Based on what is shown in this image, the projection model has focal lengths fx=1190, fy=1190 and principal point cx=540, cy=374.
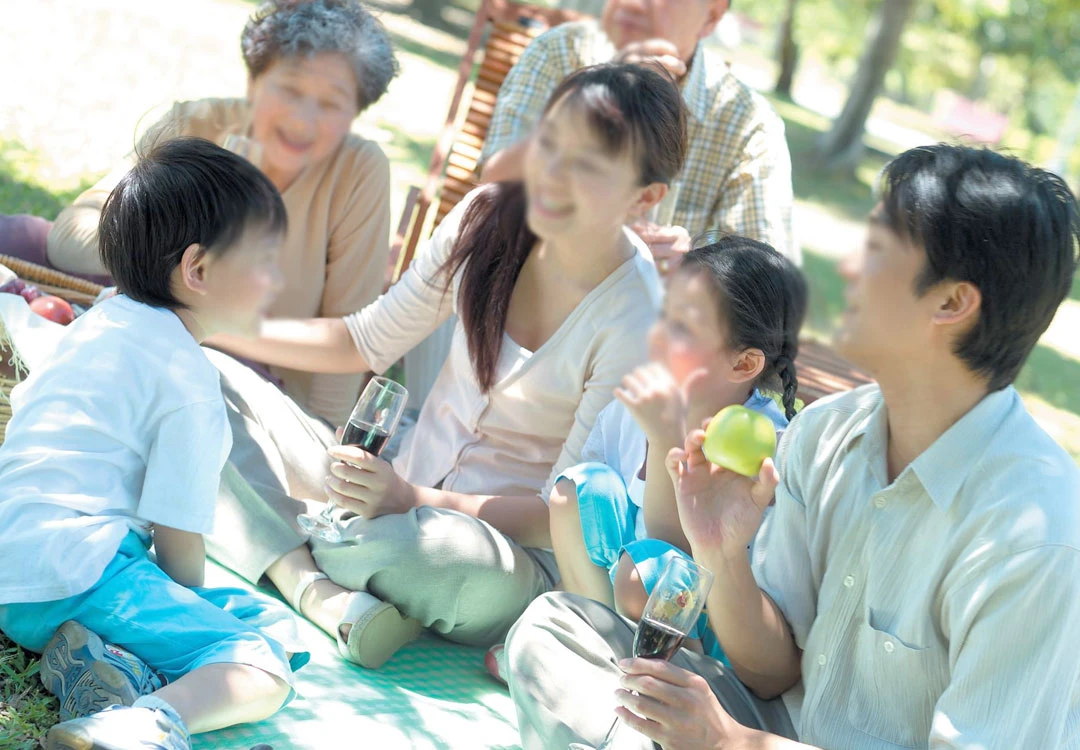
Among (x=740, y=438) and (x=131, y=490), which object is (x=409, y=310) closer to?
(x=131, y=490)

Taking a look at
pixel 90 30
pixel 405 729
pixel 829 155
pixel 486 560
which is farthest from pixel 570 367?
pixel 90 30

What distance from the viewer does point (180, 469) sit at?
79.4 inches

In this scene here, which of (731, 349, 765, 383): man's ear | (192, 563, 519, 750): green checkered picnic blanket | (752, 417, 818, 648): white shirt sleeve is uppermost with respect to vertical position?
(731, 349, 765, 383): man's ear

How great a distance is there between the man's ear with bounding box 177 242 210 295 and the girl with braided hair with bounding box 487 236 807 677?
2.24 ft

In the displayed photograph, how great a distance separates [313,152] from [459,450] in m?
0.72

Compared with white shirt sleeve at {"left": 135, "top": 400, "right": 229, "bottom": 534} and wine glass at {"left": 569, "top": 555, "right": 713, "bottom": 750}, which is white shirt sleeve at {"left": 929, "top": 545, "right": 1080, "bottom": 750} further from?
white shirt sleeve at {"left": 135, "top": 400, "right": 229, "bottom": 534}

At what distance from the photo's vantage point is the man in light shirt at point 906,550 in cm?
154

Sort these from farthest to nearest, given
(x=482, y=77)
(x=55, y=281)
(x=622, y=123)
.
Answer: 1. (x=482, y=77)
2. (x=55, y=281)
3. (x=622, y=123)

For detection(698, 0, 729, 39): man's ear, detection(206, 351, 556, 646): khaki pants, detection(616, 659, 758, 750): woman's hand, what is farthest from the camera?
detection(698, 0, 729, 39): man's ear

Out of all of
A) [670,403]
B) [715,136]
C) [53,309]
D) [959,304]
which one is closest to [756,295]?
[670,403]

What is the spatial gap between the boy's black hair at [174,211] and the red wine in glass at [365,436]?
50 cm

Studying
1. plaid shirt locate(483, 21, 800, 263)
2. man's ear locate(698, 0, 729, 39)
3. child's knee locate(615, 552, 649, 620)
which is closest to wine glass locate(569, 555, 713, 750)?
child's knee locate(615, 552, 649, 620)

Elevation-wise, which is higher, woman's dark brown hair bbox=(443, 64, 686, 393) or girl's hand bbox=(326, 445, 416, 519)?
woman's dark brown hair bbox=(443, 64, 686, 393)

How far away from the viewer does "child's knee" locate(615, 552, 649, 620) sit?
2197 millimetres
